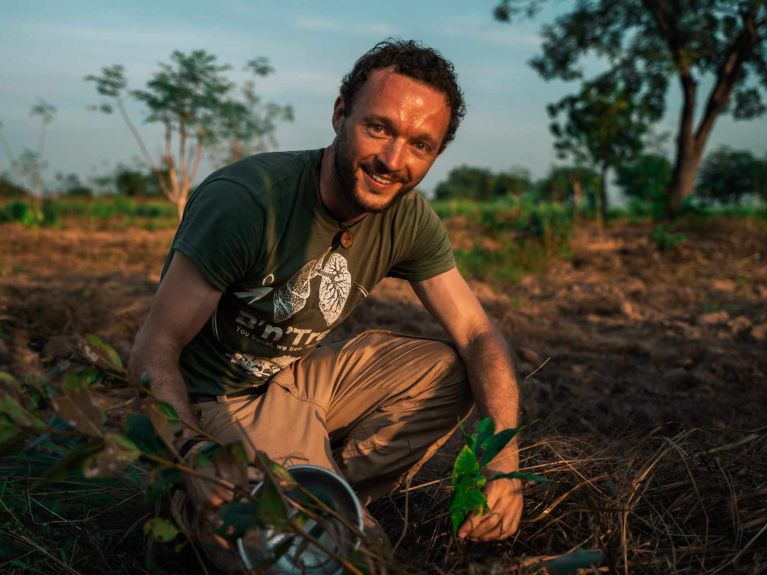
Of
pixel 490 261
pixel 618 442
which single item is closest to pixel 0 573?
pixel 618 442

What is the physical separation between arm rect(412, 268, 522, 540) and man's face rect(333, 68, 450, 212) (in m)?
0.40

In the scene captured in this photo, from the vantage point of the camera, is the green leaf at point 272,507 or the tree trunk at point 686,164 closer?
the green leaf at point 272,507

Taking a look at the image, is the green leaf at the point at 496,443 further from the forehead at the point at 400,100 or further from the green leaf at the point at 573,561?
the forehead at the point at 400,100

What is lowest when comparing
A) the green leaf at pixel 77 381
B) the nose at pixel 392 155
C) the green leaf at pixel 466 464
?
the green leaf at pixel 466 464

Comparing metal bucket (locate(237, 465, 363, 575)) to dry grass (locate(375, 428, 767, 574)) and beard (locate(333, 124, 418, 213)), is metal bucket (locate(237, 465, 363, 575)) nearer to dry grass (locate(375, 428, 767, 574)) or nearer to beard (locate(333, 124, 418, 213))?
dry grass (locate(375, 428, 767, 574))

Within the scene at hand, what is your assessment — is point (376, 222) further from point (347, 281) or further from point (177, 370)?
point (177, 370)

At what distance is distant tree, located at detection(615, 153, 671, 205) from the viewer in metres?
10.3

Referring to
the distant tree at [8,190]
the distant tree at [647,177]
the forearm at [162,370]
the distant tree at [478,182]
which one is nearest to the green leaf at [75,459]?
the forearm at [162,370]

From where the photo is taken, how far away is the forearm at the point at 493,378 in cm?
186

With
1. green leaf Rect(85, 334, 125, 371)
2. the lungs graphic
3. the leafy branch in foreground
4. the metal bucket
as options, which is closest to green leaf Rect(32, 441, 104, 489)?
the leafy branch in foreground

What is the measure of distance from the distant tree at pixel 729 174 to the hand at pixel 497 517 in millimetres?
43106

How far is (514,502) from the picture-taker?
62.7 inches

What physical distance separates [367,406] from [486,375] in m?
0.38

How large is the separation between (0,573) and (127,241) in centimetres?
814
